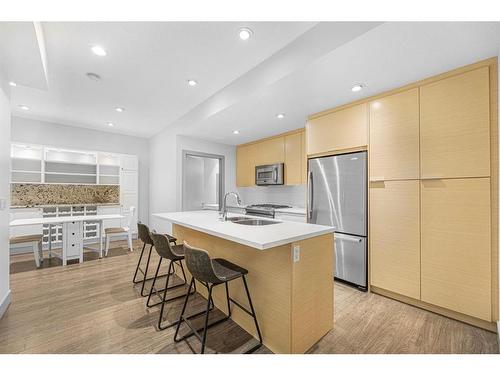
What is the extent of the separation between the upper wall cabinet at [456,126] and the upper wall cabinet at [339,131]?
58cm

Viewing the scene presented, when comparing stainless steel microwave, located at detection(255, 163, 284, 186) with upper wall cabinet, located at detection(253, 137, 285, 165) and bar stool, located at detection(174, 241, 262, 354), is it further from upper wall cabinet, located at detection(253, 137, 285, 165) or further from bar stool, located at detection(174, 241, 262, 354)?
bar stool, located at detection(174, 241, 262, 354)

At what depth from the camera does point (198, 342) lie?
1.71 metres

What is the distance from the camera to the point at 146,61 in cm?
233

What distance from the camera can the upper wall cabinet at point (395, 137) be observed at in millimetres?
2219

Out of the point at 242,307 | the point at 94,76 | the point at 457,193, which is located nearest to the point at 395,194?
the point at 457,193

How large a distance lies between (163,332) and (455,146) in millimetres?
3006

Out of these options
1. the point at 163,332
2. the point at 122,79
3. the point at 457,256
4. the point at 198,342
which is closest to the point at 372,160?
the point at 457,256

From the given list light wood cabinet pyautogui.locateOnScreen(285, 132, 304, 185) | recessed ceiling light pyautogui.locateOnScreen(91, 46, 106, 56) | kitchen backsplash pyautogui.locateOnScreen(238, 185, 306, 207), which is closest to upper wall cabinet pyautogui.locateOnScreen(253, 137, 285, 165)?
light wood cabinet pyautogui.locateOnScreen(285, 132, 304, 185)

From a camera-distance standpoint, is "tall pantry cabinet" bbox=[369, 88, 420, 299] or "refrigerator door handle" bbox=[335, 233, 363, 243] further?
"refrigerator door handle" bbox=[335, 233, 363, 243]

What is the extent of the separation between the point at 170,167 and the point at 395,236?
155 inches

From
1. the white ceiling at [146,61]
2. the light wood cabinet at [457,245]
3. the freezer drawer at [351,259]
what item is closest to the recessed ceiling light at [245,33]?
the white ceiling at [146,61]

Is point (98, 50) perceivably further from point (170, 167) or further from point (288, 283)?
point (288, 283)

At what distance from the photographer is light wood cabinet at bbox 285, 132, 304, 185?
401cm

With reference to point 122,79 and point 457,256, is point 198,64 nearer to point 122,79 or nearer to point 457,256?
point 122,79
